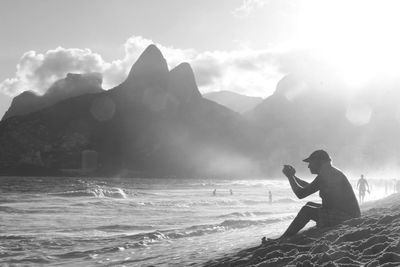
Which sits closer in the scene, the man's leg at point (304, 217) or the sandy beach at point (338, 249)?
the sandy beach at point (338, 249)

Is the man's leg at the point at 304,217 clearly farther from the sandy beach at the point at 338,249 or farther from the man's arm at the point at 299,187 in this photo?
the man's arm at the point at 299,187

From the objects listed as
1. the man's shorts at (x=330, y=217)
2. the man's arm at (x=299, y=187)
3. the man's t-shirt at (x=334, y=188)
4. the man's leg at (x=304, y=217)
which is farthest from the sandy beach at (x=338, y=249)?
the man's arm at (x=299, y=187)

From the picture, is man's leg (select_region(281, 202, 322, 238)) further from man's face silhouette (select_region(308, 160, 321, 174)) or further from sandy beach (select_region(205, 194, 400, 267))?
man's face silhouette (select_region(308, 160, 321, 174))

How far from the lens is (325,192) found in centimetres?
710

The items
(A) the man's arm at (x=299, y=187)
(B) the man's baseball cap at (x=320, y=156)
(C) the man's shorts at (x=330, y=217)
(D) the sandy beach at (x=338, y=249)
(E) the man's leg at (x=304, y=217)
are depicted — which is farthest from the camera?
(C) the man's shorts at (x=330, y=217)

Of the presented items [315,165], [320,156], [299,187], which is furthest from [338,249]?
[320,156]

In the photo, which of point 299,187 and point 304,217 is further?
point 304,217

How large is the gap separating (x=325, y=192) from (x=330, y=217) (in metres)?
0.68

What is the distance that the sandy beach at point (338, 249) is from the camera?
5.38 metres

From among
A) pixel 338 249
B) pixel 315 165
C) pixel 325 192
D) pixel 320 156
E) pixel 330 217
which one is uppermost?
pixel 320 156

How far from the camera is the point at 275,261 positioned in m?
6.19

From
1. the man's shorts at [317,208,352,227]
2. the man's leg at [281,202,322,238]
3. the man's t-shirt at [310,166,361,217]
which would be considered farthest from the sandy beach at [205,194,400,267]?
the man's t-shirt at [310,166,361,217]

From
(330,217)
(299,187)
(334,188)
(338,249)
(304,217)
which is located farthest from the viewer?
(330,217)

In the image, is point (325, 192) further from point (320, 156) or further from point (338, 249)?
point (338, 249)
